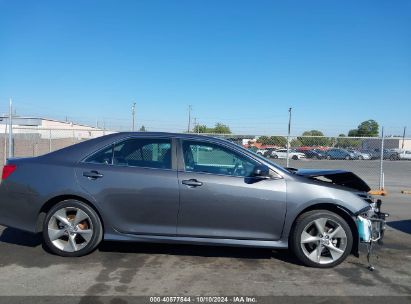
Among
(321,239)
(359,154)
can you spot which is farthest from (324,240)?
(359,154)

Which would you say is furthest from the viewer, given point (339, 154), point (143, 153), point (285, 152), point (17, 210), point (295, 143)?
point (339, 154)

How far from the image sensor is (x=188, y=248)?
16.8ft

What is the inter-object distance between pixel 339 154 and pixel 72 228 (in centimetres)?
1277

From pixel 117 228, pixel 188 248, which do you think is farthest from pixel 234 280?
pixel 117 228

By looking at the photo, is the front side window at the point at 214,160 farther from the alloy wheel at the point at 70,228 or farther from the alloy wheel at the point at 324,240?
the alloy wheel at the point at 70,228

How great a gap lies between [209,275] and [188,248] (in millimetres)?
997

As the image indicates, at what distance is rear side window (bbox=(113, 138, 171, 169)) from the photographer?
4.75m

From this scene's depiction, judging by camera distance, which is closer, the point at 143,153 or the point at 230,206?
the point at 230,206

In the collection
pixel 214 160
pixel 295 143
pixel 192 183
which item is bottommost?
pixel 192 183

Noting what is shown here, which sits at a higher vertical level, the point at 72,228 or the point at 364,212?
the point at 364,212

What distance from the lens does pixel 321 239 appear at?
14.8 feet

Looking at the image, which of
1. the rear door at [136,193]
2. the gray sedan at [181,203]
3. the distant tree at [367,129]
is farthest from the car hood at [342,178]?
the distant tree at [367,129]

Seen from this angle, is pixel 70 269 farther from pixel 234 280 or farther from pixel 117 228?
pixel 234 280

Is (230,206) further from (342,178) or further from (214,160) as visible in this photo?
(342,178)
